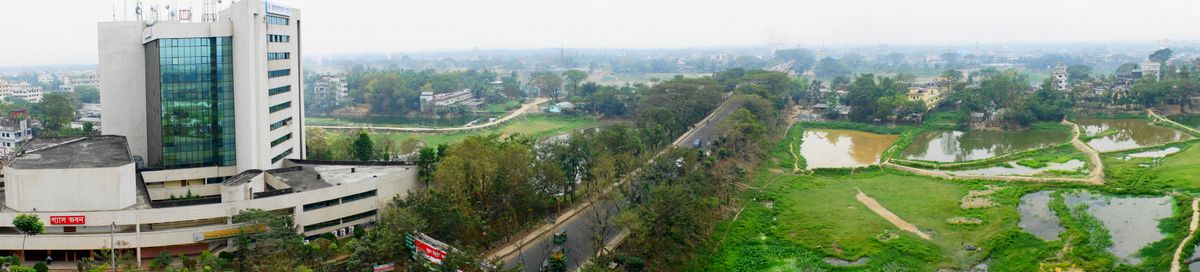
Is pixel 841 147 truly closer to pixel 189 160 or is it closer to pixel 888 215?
pixel 888 215

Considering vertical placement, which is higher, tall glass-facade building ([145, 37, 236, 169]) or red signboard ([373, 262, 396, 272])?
tall glass-facade building ([145, 37, 236, 169])

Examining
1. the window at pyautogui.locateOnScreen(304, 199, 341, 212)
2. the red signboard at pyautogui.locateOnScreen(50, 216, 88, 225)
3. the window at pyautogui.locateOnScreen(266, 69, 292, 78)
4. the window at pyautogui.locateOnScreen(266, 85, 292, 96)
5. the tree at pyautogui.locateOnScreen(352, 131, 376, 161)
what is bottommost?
the window at pyautogui.locateOnScreen(304, 199, 341, 212)

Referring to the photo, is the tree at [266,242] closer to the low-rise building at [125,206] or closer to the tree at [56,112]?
the low-rise building at [125,206]

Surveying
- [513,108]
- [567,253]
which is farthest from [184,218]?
[513,108]

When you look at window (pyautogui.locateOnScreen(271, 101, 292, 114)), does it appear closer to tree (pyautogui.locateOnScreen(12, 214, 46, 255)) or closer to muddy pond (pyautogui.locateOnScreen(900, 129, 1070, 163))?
tree (pyautogui.locateOnScreen(12, 214, 46, 255))

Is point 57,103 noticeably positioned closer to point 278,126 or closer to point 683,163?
point 278,126

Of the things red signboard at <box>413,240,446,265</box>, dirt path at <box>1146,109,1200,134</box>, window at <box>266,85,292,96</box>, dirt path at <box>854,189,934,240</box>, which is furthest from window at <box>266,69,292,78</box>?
dirt path at <box>1146,109,1200,134</box>

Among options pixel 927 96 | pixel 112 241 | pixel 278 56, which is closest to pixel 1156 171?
pixel 927 96
